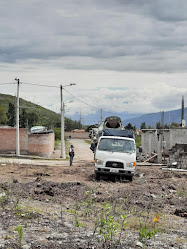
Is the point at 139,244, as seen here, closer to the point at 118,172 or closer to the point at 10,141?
the point at 118,172

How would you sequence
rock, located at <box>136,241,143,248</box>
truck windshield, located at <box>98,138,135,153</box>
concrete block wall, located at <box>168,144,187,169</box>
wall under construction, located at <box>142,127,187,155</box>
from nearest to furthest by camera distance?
rock, located at <box>136,241,143,248</box>
truck windshield, located at <box>98,138,135,153</box>
concrete block wall, located at <box>168,144,187,169</box>
wall under construction, located at <box>142,127,187,155</box>

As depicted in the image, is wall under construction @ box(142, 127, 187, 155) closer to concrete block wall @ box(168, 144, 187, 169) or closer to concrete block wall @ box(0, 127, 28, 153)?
concrete block wall @ box(168, 144, 187, 169)

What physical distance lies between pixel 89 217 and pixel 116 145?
26.8 ft

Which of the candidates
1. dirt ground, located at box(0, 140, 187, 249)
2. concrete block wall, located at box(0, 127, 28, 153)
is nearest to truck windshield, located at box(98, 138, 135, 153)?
dirt ground, located at box(0, 140, 187, 249)

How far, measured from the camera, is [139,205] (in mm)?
10977

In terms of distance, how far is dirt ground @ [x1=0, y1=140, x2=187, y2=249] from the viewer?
683 centimetres

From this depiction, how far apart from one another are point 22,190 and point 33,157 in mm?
20628

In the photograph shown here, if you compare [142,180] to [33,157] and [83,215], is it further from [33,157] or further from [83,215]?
[33,157]

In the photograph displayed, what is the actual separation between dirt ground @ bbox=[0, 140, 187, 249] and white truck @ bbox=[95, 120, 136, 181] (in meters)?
1.44

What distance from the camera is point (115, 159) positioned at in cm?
1603

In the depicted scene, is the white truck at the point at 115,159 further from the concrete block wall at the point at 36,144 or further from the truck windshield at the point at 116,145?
the concrete block wall at the point at 36,144

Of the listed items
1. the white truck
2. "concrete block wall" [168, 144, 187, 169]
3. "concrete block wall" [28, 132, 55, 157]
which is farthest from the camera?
"concrete block wall" [28, 132, 55, 157]

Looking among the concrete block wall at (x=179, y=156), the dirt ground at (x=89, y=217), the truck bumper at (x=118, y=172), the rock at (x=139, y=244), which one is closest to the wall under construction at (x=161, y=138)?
the concrete block wall at (x=179, y=156)

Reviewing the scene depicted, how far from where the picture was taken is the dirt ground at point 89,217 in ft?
22.4
